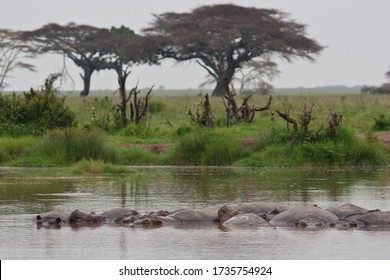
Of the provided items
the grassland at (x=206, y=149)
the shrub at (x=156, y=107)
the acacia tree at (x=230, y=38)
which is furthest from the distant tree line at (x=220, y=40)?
the grassland at (x=206, y=149)

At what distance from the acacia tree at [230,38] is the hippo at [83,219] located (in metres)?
37.8

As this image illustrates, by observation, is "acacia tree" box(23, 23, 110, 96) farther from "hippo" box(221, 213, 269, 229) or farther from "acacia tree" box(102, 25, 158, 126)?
"hippo" box(221, 213, 269, 229)

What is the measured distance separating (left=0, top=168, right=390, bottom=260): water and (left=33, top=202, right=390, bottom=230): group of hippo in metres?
0.25

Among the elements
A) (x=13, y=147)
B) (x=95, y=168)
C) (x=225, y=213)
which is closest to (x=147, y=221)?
(x=225, y=213)

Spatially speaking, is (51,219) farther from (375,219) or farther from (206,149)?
(206,149)

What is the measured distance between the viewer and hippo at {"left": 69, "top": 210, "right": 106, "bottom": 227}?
43.6 ft

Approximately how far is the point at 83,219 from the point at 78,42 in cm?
4864

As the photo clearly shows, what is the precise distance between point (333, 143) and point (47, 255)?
11.1 metres

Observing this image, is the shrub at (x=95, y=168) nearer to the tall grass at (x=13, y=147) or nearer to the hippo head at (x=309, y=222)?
the tall grass at (x=13, y=147)

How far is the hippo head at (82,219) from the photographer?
13297mm

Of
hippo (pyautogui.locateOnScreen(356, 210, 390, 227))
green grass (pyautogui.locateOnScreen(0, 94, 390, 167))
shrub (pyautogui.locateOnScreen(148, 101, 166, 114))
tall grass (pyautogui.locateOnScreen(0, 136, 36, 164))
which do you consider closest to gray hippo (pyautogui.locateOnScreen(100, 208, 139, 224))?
hippo (pyautogui.locateOnScreen(356, 210, 390, 227))

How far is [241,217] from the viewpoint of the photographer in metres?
13.1

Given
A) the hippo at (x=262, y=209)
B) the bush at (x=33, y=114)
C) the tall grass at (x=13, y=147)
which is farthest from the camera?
the bush at (x=33, y=114)

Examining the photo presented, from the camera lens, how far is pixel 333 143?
21.3 meters
